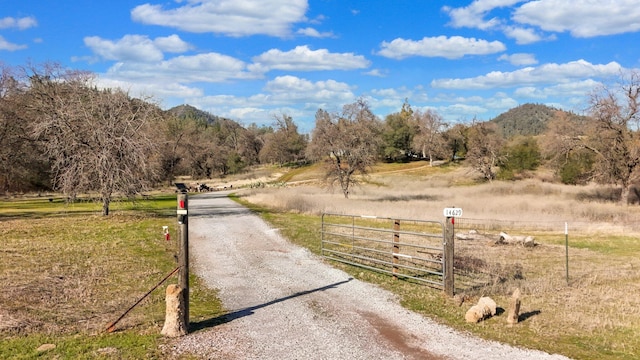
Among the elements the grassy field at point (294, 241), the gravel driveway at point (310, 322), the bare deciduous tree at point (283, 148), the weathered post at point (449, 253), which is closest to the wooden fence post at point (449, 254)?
the weathered post at point (449, 253)

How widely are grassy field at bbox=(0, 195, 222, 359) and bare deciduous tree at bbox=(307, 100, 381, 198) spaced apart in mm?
20932

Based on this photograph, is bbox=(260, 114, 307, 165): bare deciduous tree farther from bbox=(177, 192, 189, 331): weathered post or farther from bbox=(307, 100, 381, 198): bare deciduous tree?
bbox=(177, 192, 189, 331): weathered post

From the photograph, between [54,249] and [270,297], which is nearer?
[270,297]

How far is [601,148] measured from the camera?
124 feet

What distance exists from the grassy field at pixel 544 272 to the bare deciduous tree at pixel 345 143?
6.52 metres

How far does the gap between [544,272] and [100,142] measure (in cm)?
2269

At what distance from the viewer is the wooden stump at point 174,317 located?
343 inches

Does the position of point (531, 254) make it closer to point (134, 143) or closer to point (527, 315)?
point (527, 315)

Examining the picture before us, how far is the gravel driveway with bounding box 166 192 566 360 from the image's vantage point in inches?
313

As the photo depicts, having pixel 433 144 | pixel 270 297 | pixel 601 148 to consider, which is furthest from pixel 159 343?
pixel 433 144

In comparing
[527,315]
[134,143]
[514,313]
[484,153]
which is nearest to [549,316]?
[527,315]

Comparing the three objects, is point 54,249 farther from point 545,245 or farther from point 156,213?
point 545,245

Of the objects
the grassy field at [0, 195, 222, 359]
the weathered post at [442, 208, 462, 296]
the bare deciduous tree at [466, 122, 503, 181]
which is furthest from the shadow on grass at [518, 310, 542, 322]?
the bare deciduous tree at [466, 122, 503, 181]

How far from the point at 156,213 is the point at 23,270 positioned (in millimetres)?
18595
